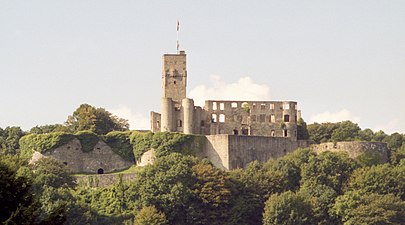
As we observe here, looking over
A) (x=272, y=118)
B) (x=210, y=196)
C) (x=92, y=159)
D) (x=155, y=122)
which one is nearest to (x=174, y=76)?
(x=155, y=122)

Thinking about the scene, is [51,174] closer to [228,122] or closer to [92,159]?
→ [92,159]

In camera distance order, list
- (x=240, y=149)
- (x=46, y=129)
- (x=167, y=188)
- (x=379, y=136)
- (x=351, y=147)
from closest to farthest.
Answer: (x=167, y=188) < (x=240, y=149) < (x=351, y=147) < (x=46, y=129) < (x=379, y=136)

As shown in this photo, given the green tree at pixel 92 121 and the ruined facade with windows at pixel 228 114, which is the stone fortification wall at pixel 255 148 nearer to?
the ruined facade with windows at pixel 228 114

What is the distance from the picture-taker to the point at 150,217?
237 ft

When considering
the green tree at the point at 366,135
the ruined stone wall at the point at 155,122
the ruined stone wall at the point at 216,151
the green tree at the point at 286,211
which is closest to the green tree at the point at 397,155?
the green tree at the point at 366,135

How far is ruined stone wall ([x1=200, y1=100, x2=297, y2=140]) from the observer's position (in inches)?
3241

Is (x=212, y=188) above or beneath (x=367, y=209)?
above

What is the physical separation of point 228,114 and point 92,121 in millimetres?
9943

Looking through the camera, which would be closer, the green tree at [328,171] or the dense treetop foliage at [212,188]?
the dense treetop foliage at [212,188]

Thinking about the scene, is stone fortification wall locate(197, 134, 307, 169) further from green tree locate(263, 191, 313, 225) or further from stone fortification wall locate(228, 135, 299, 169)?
green tree locate(263, 191, 313, 225)

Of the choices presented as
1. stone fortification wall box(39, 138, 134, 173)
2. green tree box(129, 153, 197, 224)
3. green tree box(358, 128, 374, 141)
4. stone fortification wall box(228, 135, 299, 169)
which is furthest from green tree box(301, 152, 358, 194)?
green tree box(358, 128, 374, 141)

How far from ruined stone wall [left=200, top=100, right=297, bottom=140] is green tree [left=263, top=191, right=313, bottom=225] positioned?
26.1ft

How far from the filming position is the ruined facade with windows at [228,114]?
8181cm

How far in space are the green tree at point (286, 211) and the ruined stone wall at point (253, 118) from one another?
7.95 m
